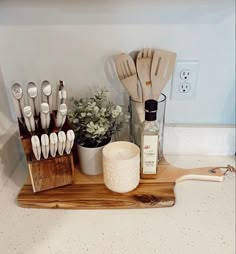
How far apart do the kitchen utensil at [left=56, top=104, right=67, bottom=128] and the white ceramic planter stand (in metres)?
0.10

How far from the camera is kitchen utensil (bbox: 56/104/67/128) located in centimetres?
59

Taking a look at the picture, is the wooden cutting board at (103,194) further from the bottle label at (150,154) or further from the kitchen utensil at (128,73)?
the kitchen utensil at (128,73)

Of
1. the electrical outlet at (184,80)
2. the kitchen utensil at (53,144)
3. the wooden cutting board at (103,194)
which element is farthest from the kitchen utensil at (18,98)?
the electrical outlet at (184,80)

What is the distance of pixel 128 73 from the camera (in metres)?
0.71

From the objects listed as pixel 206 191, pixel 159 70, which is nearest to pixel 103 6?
pixel 159 70

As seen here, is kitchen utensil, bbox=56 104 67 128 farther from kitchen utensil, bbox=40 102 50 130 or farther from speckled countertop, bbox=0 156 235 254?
speckled countertop, bbox=0 156 235 254

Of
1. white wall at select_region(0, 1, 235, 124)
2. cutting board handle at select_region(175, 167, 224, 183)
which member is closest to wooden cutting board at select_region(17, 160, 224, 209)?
cutting board handle at select_region(175, 167, 224, 183)

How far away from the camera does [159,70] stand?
2.28ft

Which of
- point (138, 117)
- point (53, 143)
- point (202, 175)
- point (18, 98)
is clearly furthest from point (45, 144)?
point (202, 175)

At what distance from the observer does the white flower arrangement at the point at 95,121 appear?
658mm

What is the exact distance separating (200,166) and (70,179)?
0.40 meters

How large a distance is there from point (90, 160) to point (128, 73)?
0.88 ft

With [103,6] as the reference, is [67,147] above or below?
below

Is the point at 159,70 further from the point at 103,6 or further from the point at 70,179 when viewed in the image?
the point at 70,179
